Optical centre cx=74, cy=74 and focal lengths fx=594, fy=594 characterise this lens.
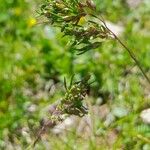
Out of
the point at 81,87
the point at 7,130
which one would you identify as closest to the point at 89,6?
the point at 81,87

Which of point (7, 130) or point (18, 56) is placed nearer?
point (7, 130)

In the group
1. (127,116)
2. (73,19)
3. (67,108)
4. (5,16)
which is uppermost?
(73,19)


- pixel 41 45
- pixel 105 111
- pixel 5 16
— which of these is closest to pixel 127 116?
pixel 105 111

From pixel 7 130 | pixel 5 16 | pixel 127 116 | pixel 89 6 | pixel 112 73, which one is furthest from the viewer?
pixel 5 16

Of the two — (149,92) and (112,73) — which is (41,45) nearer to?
(112,73)

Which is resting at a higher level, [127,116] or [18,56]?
[127,116]

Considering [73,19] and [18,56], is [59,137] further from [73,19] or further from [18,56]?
[73,19]

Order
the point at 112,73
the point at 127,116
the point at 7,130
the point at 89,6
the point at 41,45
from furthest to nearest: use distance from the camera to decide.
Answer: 1. the point at 41,45
2. the point at 112,73
3. the point at 7,130
4. the point at 127,116
5. the point at 89,6
